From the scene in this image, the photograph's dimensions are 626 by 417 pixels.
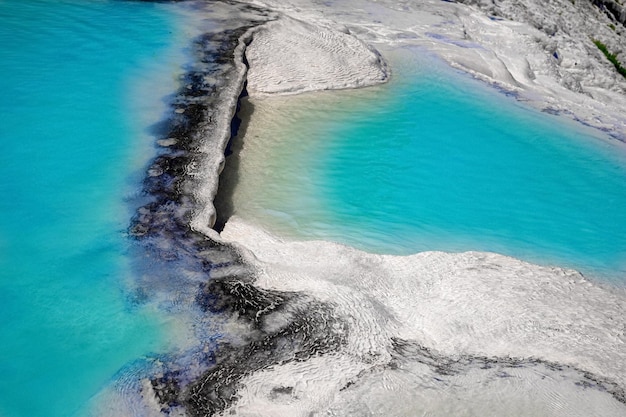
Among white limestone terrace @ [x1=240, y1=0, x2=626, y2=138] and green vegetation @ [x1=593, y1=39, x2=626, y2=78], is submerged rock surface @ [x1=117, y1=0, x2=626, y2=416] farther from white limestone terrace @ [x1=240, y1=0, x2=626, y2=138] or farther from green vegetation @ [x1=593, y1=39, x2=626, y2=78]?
green vegetation @ [x1=593, y1=39, x2=626, y2=78]

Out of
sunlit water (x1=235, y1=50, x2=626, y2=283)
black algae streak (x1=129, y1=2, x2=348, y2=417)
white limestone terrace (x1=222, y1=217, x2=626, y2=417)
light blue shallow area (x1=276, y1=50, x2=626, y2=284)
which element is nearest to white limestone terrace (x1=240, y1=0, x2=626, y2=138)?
sunlit water (x1=235, y1=50, x2=626, y2=283)

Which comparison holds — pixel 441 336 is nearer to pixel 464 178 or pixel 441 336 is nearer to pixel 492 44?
pixel 464 178

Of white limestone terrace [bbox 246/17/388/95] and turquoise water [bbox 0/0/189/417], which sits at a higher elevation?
white limestone terrace [bbox 246/17/388/95]

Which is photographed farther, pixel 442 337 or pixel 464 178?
pixel 464 178

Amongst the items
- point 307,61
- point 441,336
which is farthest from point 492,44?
point 441,336

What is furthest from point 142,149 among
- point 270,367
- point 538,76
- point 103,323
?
point 538,76

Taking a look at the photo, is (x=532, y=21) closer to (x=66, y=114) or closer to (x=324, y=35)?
(x=324, y=35)

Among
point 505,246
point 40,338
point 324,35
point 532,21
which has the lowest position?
point 40,338
